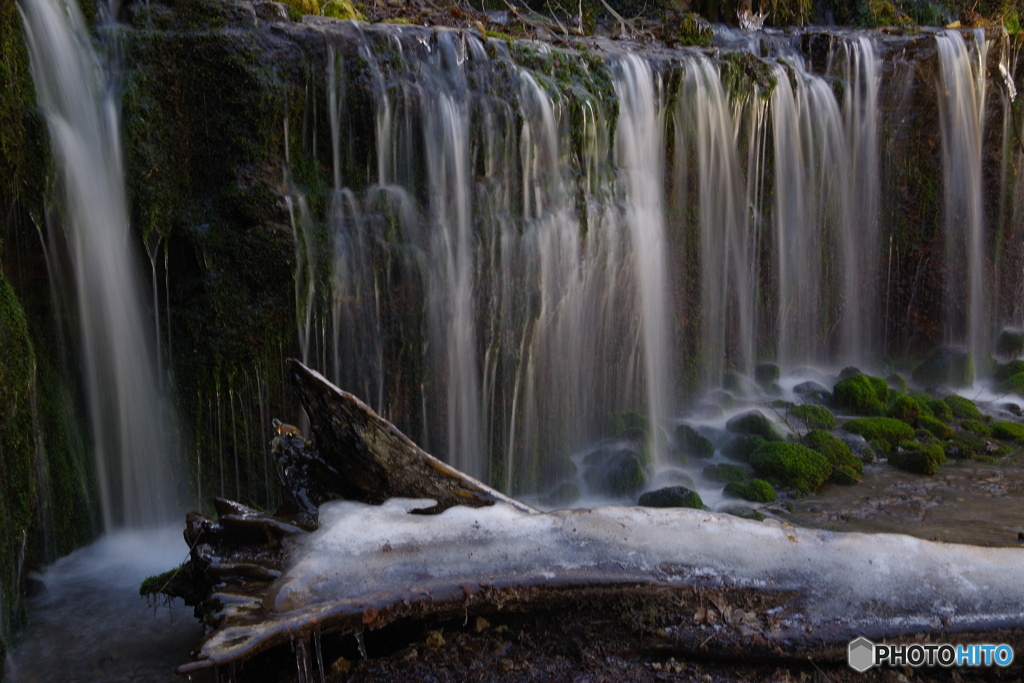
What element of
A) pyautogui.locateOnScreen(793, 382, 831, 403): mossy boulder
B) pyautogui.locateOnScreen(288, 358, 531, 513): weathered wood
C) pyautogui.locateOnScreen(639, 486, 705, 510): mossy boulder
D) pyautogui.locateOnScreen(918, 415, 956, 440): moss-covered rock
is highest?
pyautogui.locateOnScreen(288, 358, 531, 513): weathered wood

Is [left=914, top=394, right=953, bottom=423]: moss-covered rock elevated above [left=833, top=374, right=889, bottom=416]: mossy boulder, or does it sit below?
below

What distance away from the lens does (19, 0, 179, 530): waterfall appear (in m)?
5.05

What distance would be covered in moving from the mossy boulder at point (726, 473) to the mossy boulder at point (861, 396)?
2.16 metres

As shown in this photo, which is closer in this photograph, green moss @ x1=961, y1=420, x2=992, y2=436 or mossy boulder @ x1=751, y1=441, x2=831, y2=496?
mossy boulder @ x1=751, y1=441, x2=831, y2=496

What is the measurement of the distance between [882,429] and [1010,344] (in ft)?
12.8

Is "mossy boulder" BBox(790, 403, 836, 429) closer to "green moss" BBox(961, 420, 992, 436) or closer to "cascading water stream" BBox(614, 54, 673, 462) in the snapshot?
"cascading water stream" BBox(614, 54, 673, 462)

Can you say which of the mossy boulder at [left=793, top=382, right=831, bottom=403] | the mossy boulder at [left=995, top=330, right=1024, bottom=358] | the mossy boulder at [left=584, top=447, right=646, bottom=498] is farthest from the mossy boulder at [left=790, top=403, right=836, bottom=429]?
the mossy boulder at [left=995, top=330, right=1024, bottom=358]

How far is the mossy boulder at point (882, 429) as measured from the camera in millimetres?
7699

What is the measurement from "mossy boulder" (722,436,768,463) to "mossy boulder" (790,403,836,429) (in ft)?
2.72

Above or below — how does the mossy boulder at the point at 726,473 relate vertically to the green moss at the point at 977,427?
above

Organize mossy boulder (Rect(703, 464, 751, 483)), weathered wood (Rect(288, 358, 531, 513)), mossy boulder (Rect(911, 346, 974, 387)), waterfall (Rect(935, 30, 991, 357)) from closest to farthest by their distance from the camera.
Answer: weathered wood (Rect(288, 358, 531, 513))
mossy boulder (Rect(703, 464, 751, 483))
mossy boulder (Rect(911, 346, 974, 387))
waterfall (Rect(935, 30, 991, 357))

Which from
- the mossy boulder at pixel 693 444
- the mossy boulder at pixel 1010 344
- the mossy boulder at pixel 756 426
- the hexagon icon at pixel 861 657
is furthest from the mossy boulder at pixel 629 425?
the mossy boulder at pixel 1010 344

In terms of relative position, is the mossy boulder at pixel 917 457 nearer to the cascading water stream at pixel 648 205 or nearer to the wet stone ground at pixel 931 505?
the wet stone ground at pixel 931 505

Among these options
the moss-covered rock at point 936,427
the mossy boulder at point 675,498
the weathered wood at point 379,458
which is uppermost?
the weathered wood at point 379,458
